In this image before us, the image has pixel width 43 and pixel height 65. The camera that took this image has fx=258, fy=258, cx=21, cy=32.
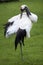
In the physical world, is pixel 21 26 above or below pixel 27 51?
above

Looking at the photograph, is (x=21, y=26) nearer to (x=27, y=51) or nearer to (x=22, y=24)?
(x=22, y=24)

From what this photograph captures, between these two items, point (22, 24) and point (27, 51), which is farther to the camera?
point (27, 51)

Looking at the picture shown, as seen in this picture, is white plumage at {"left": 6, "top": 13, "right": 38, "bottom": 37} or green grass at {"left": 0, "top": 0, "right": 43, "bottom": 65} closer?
white plumage at {"left": 6, "top": 13, "right": 38, "bottom": 37}

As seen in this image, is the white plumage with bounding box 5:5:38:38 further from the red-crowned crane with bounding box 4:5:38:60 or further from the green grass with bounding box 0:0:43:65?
the green grass with bounding box 0:0:43:65

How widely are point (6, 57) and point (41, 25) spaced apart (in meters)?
1.94

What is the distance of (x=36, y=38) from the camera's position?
4.37 meters

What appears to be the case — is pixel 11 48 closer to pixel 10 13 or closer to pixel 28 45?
pixel 28 45

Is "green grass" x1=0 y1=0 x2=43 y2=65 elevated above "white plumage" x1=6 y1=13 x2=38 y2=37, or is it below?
below

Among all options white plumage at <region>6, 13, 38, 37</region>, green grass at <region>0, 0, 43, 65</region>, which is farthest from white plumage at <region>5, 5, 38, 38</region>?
green grass at <region>0, 0, 43, 65</region>

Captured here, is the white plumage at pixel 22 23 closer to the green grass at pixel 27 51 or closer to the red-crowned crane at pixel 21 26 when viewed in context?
the red-crowned crane at pixel 21 26

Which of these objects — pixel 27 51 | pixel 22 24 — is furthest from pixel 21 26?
pixel 27 51

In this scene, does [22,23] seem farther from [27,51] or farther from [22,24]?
[27,51]

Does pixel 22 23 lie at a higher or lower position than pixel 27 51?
higher

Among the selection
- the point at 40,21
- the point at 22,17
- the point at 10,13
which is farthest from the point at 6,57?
the point at 10,13
